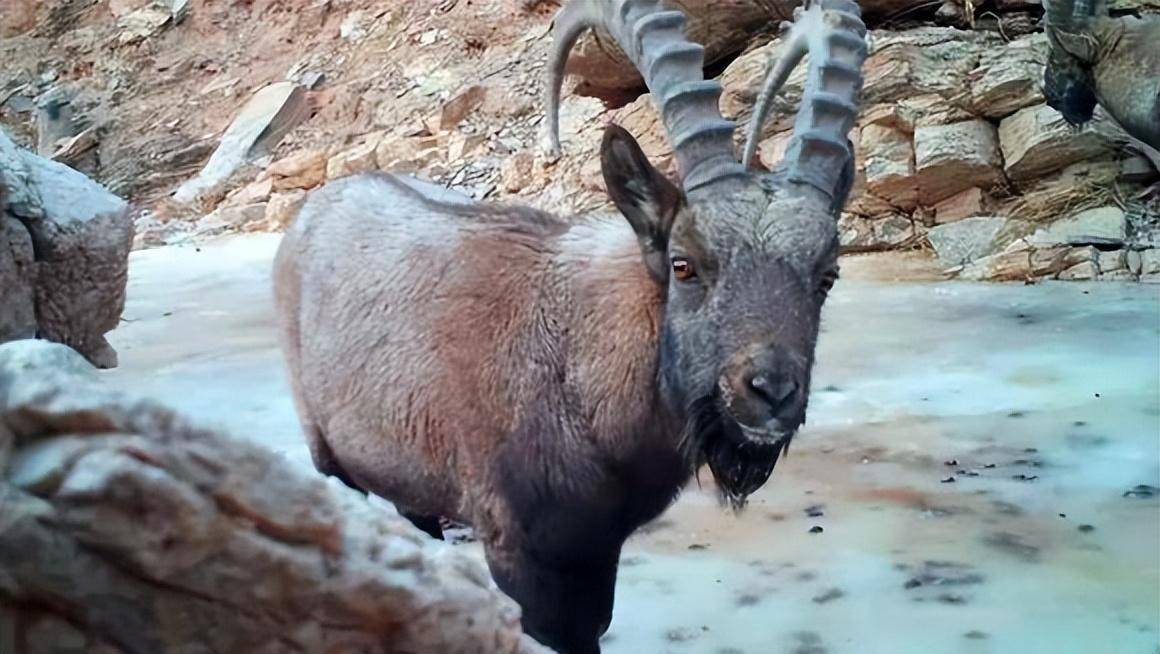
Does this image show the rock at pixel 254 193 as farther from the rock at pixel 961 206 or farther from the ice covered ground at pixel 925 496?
the rock at pixel 961 206

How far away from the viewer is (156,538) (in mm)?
1125

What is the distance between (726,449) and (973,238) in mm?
7553

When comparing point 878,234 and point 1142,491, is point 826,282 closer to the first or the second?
point 1142,491

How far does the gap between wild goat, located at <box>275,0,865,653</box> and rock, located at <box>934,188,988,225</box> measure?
7.13 metres

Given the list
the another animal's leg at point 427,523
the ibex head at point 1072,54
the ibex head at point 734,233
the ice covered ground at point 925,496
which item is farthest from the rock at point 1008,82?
the another animal's leg at point 427,523

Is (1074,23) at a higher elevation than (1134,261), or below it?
higher

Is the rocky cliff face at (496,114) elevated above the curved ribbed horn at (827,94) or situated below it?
Result: below

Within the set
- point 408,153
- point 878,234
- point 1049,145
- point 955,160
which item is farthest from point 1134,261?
point 408,153

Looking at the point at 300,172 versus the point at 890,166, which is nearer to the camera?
the point at 890,166

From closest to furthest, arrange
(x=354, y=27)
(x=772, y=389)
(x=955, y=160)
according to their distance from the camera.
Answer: (x=772, y=389) < (x=955, y=160) < (x=354, y=27)

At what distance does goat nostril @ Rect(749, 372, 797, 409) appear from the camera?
9.21 ft

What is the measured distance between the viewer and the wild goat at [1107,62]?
627 cm

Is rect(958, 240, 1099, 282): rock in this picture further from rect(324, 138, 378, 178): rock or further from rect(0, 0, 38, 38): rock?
rect(0, 0, 38, 38): rock

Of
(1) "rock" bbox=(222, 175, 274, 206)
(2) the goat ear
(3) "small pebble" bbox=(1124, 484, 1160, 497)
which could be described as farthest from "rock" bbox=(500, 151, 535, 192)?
(2) the goat ear
